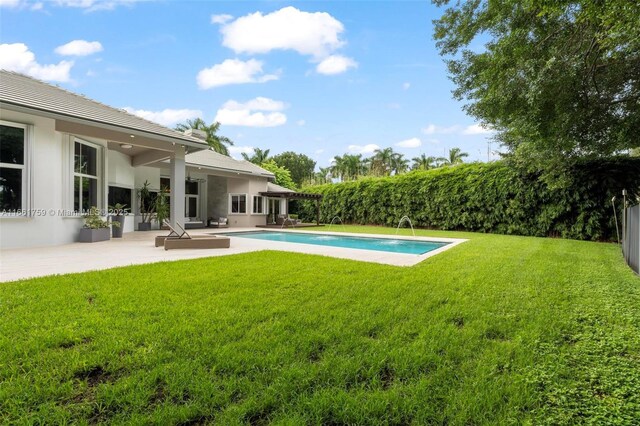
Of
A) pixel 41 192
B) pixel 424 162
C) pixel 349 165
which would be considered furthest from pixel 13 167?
pixel 424 162

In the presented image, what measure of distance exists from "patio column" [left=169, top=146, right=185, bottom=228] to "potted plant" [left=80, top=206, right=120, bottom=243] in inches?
93.0

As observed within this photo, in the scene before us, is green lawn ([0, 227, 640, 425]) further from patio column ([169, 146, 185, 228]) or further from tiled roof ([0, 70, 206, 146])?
patio column ([169, 146, 185, 228])

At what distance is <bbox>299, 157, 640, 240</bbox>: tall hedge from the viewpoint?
13.6 m

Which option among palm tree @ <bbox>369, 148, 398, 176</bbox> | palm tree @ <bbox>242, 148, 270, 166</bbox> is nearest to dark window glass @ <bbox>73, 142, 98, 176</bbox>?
palm tree @ <bbox>242, 148, 270, 166</bbox>

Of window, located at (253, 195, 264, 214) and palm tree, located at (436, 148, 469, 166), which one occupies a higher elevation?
palm tree, located at (436, 148, 469, 166)

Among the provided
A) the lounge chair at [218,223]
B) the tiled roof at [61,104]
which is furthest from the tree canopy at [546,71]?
the lounge chair at [218,223]

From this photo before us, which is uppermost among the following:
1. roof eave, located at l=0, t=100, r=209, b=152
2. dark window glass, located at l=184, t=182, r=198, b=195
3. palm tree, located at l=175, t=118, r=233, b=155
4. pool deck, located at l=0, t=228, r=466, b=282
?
palm tree, located at l=175, t=118, r=233, b=155

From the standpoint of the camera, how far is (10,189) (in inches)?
360

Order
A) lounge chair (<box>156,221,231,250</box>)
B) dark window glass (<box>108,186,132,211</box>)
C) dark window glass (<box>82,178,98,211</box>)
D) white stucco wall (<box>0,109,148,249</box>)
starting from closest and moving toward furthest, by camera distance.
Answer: white stucco wall (<box>0,109,148,249</box>) → lounge chair (<box>156,221,231,250</box>) → dark window glass (<box>82,178,98,211</box>) → dark window glass (<box>108,186,132,211</box>)

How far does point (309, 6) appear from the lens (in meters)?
13.2

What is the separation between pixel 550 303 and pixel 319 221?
22294 mm

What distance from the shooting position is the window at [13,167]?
899 centimetres

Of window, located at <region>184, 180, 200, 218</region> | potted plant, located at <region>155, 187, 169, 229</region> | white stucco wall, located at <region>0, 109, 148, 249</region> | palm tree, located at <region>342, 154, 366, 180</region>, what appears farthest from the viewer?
palm tree, located at <region>342, 154, 366, 180</region>

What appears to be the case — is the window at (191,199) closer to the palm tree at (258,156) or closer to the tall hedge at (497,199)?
the tall hedge at (497,199)
